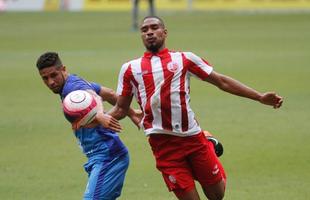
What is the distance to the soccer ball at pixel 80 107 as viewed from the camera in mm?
9062

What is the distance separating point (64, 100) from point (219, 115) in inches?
383

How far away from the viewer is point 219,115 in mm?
18688

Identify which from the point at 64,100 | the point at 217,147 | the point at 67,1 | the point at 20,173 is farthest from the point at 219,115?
the point at 67,1

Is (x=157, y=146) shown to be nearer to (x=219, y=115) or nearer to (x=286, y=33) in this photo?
(x=219, y=115)

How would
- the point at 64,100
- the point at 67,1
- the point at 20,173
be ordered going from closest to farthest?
the point at 64,100
the point at 20,173
the point at 67,1

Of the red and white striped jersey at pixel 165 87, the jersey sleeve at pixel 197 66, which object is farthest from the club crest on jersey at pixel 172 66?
the jersey sleeve at pixel 197 66

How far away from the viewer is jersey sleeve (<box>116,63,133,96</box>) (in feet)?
31.6

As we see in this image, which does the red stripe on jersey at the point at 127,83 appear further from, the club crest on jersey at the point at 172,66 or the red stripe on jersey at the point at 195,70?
the red stripe on jersey at the point at 195,70

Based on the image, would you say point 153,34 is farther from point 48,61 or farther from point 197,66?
point 48,61

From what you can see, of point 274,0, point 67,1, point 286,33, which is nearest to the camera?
point 286,33

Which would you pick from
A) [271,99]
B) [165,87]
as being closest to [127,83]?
[165,87]

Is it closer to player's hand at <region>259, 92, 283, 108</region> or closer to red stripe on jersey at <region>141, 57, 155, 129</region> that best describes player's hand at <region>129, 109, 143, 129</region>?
red stripe on jersey at <region>141, 57, 155, 129</region>

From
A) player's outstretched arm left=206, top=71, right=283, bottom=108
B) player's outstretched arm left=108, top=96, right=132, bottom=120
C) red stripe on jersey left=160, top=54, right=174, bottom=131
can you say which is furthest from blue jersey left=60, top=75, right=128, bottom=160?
player's outstretched arm left=206, top=71, right=283, bottom=108

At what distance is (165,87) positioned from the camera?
9.49 meters
